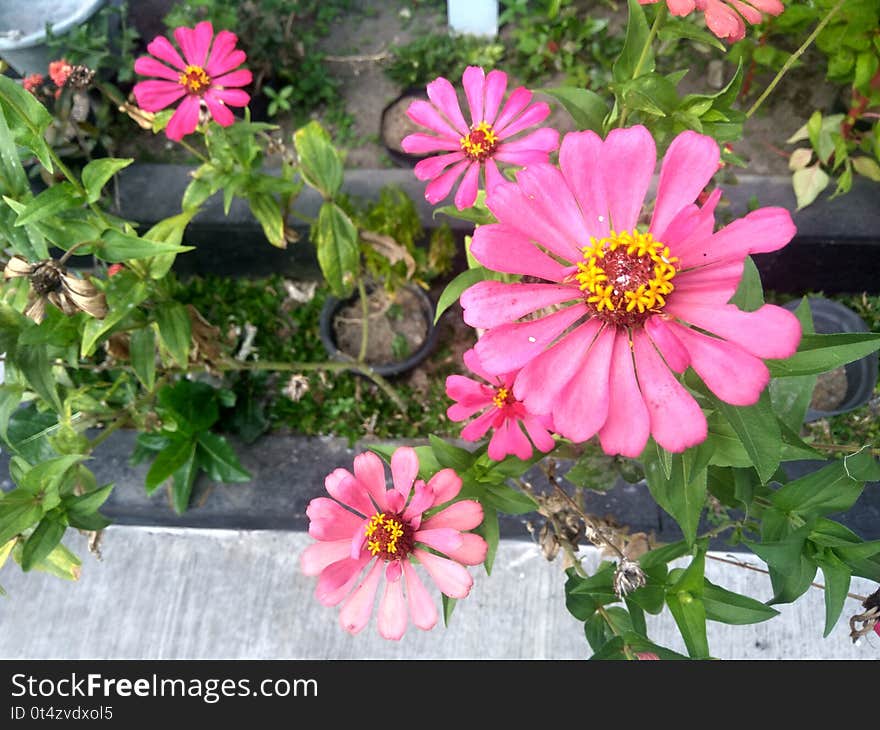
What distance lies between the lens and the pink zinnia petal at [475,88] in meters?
1.02

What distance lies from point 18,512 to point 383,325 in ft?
2.91

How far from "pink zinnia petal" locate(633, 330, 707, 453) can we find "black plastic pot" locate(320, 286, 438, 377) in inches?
35.4

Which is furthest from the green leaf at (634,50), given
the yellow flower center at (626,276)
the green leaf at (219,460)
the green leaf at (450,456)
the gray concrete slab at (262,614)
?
the green leaf at (219,460)

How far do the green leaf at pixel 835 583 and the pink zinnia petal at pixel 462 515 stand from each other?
15.5 inches

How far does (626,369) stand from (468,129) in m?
0.56

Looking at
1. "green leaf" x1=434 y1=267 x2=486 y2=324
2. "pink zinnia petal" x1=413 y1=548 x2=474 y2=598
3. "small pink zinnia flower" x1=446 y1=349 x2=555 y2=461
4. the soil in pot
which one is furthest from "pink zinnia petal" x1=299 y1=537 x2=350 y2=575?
the soil in pot

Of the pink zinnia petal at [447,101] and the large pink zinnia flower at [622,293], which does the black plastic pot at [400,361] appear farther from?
the large pink zinnia flower at [622,293]

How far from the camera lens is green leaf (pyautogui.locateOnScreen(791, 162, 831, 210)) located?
60.0 inches

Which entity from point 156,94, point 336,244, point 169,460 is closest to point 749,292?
point 336,244

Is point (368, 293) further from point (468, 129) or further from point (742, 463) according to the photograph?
point (742, 463)

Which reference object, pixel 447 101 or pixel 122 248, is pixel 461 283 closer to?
pixel 447 101

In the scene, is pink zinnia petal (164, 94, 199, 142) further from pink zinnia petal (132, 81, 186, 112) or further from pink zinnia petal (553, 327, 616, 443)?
pink zinnia petal (553, 327, 616, 443)

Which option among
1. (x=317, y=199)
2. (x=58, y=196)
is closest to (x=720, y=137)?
(x=58, y=196)

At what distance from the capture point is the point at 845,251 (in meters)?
1.54
